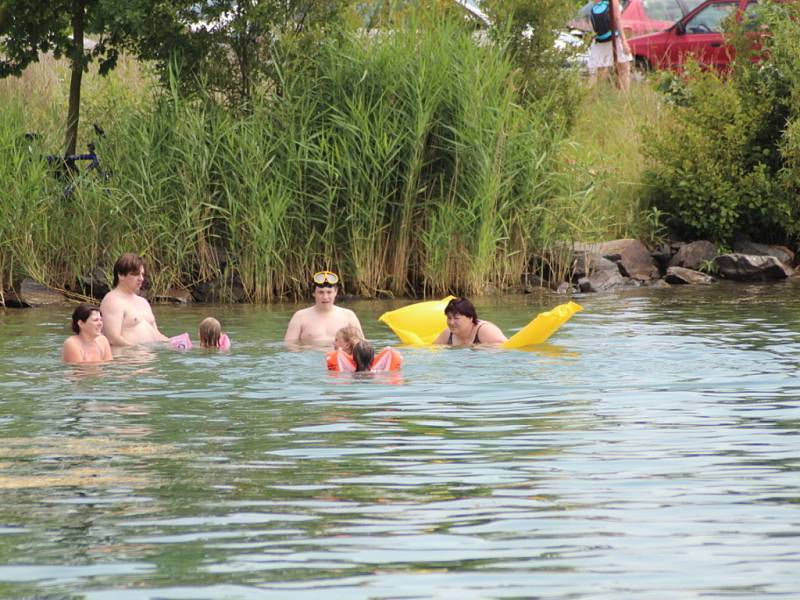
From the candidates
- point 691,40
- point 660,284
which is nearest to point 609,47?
point 691,40

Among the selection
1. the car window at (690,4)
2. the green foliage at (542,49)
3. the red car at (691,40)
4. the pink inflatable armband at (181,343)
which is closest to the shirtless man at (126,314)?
the pink inflatable armband at (181,343)

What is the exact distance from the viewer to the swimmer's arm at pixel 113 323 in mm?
13320

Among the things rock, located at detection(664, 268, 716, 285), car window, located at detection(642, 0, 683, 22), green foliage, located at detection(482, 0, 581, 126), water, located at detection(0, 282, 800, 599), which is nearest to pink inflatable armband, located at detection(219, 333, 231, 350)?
water, located at detection(0, 282, 800, 599)

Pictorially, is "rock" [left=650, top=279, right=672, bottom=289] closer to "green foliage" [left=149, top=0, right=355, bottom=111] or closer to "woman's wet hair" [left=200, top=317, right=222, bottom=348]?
"green foliage" [left=149, top=0, right=355, bottom=111]

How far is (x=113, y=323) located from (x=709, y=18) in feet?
59.2

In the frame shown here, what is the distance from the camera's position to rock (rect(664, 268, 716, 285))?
20.2 meters

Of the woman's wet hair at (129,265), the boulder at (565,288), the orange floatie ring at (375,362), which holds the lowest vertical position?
the orange floatie ring at (375,362)

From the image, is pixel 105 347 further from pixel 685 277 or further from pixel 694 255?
pixel 694 255

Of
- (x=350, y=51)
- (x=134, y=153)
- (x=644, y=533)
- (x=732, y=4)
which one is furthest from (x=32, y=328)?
(x=732, y=4)

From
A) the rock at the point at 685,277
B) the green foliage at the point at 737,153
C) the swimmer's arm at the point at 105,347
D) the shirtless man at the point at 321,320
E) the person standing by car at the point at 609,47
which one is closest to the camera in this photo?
the swimmer's arm at the point at 105,347

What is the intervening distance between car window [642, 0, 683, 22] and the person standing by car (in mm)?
4343

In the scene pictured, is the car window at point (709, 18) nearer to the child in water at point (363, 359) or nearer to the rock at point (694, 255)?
the rock at point (694, 255)

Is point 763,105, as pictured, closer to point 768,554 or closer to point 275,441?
point 275,441

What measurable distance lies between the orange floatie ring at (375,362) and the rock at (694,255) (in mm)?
A: 10367
